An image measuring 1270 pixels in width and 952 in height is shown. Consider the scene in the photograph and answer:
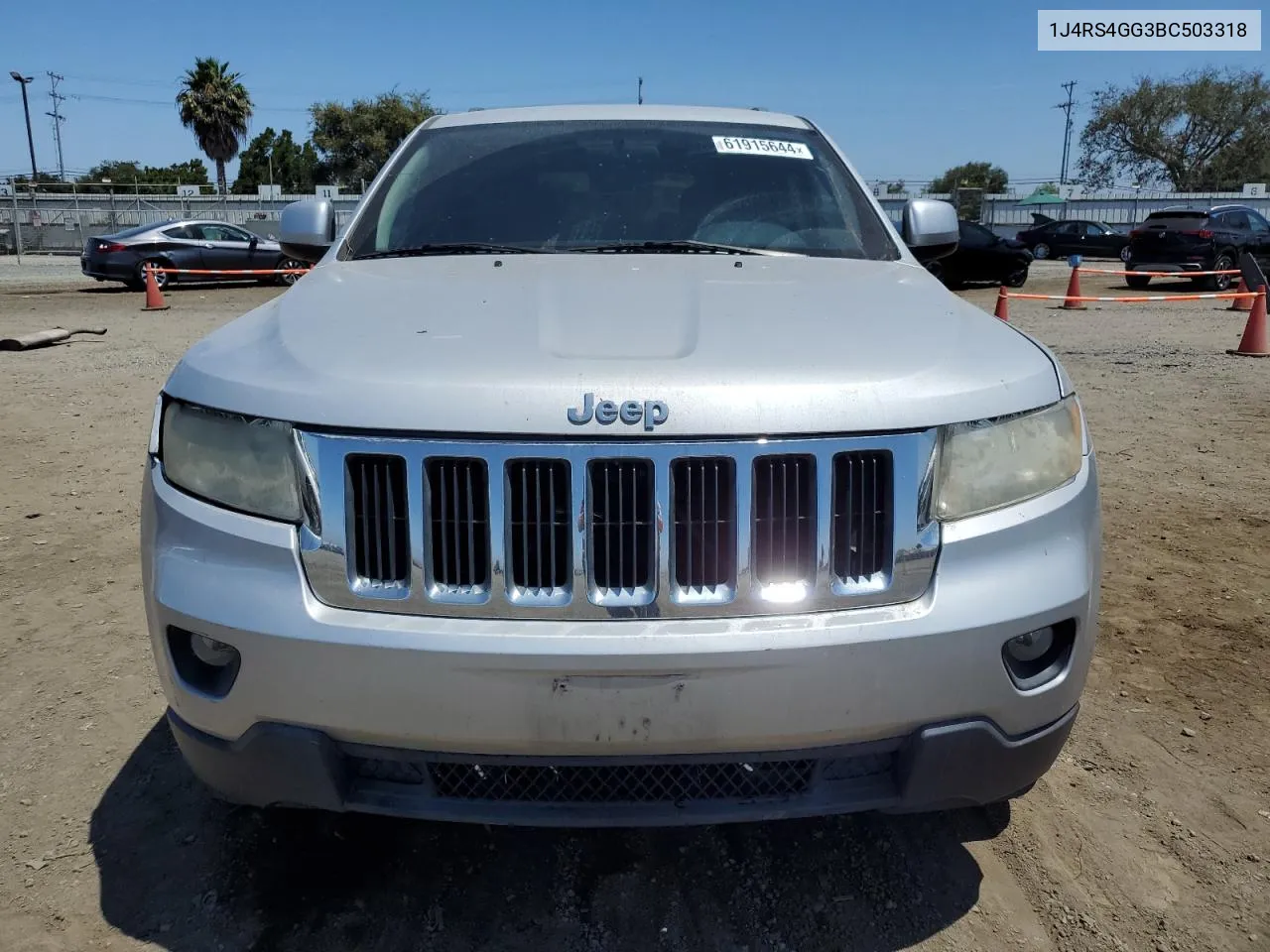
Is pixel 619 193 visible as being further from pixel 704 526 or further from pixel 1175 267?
pixel 1175 267

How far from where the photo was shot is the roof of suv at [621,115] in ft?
11.6

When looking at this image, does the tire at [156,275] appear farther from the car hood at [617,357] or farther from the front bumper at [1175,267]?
the front bumper at [1175,267]

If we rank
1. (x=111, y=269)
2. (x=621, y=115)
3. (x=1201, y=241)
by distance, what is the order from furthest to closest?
(x=1201, y=241) → (x=111, y=269) → (x=621, y=115)

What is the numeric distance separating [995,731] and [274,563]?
138 cm

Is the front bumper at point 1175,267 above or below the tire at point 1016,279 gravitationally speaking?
above

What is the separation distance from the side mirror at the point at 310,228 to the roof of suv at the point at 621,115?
1.90 feet

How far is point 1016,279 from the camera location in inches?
797

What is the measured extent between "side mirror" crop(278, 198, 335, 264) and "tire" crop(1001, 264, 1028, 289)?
18955mm

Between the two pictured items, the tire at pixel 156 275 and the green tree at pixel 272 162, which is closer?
the tire at pixel 156 275

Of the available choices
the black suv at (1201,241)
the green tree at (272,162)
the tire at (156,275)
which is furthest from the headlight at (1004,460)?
the green tree at (272,162)

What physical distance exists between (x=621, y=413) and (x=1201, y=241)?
20672 mm

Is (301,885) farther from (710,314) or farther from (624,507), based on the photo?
(710,314)

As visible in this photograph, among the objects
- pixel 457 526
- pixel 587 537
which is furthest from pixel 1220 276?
pixel 457 526

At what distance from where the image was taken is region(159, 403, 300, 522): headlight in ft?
5.96
